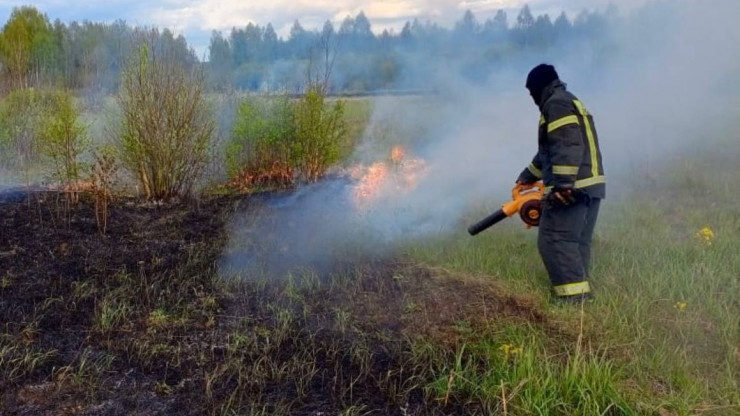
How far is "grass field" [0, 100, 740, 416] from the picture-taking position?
10.5 feet

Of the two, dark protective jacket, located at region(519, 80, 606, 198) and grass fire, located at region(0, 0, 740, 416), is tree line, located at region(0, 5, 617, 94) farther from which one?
dark protective jacket, located at region(519, 80, 606, 198)

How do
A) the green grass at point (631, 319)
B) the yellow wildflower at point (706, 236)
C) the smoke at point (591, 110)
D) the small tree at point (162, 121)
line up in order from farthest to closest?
the smoke at point (591, 110) → the small tree at point (162, 121) → the yellow wildflower at point (706, 236) → the green grass at point (631, 319)

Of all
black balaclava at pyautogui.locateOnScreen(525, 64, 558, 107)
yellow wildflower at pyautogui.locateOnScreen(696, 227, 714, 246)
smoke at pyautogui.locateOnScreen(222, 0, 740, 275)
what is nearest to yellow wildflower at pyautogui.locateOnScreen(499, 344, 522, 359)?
black balaclava at pyautogui.locateOnScreen(525, 64, 558, 107)

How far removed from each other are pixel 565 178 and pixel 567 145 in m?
0.25

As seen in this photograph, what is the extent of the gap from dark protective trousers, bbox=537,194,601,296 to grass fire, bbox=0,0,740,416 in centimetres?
2

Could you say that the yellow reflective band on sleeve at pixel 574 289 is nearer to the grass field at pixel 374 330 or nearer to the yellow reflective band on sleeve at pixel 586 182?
the grass field at pixel 374 330

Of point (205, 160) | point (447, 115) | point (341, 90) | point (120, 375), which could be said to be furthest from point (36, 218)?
point (447, 115)

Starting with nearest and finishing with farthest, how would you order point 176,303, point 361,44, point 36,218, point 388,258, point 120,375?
point 120,375, point 176,303, point 388,258, point 36,218, point 361,44

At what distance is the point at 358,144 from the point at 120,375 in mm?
6960

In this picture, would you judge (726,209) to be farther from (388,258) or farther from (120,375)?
(120,375)

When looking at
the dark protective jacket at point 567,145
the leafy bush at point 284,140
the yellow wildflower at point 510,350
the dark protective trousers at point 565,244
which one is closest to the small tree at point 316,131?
the leafy bush at point 284,140

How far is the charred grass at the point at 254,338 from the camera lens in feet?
10.5

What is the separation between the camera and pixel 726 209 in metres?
6.80

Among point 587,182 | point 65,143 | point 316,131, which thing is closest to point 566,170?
point 587,182
